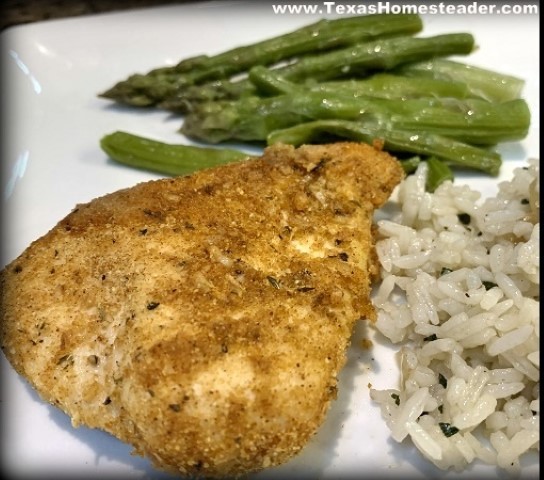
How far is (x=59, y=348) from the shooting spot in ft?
7.27

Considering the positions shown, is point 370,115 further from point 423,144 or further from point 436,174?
point 436,174

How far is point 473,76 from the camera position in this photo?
12.1ft

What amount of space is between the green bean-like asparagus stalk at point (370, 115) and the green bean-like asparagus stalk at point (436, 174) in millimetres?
200

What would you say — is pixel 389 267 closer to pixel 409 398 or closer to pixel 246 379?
pixel 409 398

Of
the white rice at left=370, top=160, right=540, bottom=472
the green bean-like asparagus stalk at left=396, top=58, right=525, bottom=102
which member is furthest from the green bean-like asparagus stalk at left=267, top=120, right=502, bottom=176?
the green bean-like asparagus stalk at left=396, top=58, right=525, bottom=102

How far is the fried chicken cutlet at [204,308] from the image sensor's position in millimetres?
1976

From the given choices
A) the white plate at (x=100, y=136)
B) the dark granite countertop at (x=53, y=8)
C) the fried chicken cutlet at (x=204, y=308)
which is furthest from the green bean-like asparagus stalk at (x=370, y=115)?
the dark granite countertop at (x=53, y=8)

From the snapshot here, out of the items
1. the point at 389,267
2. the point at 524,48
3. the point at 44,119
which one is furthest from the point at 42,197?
the point at 524,48

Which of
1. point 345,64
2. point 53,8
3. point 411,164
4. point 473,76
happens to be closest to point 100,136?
point 345,64

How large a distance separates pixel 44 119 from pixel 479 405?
9.32 ft

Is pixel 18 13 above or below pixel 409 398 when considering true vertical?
above

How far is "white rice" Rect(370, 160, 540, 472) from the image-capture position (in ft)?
7.31

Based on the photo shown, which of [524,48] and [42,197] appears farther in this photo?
[524,48]

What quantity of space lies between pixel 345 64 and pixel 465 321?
6.16 ft
